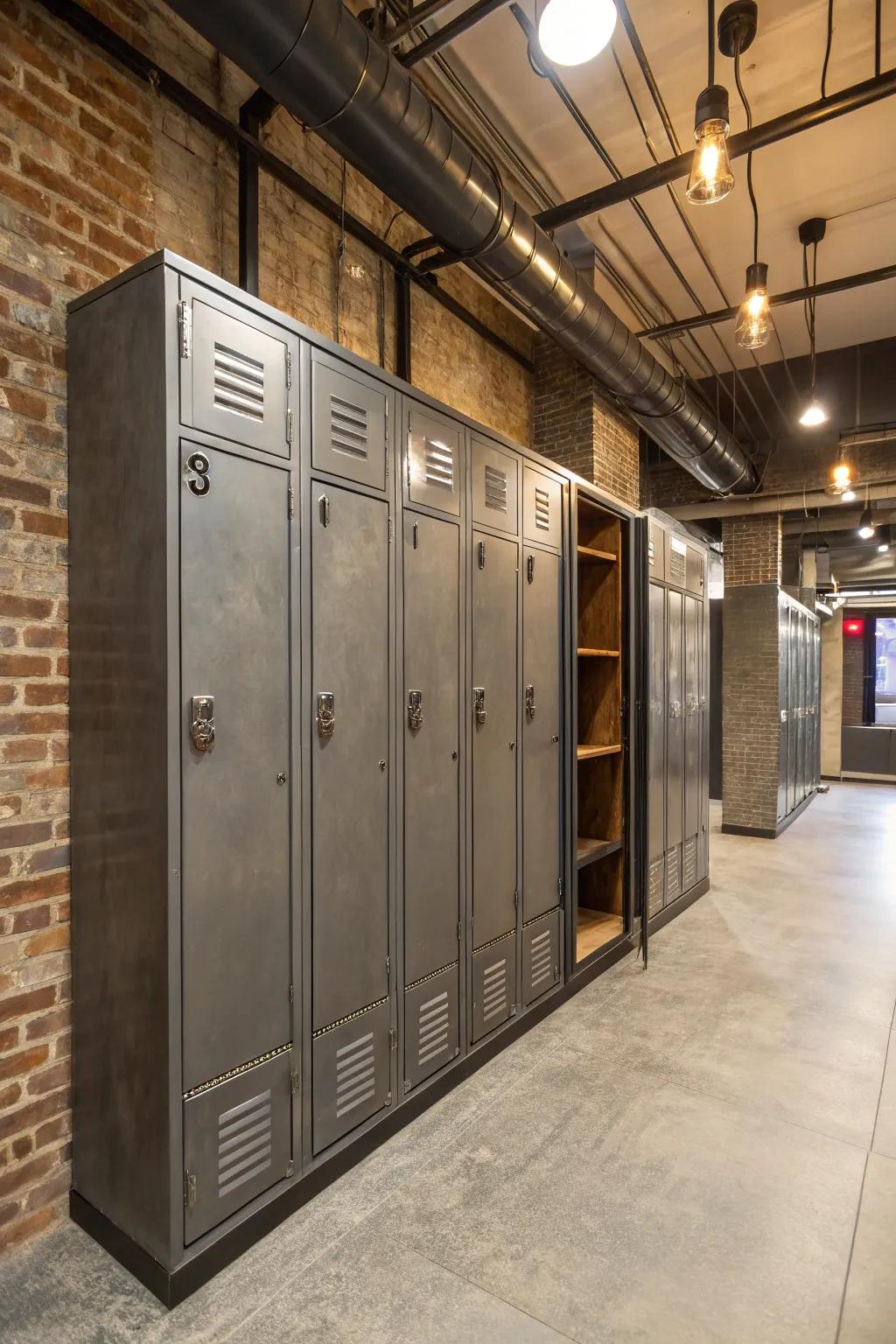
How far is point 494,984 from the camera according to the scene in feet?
10.1

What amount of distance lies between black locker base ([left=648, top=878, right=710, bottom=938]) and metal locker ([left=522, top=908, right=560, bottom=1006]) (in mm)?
1249

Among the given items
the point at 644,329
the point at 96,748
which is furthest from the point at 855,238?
the point at 96,748

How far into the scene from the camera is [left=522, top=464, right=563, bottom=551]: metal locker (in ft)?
11.1

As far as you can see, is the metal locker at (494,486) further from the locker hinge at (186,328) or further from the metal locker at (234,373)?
the locker hinge at (186,328)

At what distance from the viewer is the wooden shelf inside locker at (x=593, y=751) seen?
12.9 ft

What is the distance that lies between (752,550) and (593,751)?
493cm

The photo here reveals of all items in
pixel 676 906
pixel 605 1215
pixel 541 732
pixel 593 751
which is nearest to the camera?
pixel 605 1215

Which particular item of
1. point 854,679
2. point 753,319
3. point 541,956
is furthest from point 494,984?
point 854,679

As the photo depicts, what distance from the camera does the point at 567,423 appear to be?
5086 millimetres

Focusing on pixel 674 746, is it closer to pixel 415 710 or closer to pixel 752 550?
pixel 415 710

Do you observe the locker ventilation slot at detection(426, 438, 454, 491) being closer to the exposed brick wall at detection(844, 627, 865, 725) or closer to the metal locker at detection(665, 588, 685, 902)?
the metal locker at detection(665, 588, 685, 902)

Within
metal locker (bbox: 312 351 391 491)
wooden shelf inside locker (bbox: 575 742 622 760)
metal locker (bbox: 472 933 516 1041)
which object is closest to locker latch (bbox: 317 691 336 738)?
metal locker (bbox: 312 351 391 491)

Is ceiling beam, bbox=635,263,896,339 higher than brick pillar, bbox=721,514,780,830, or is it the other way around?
ceiling beam, bbox=635,263,896,339

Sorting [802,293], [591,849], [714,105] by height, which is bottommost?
[591,849]
